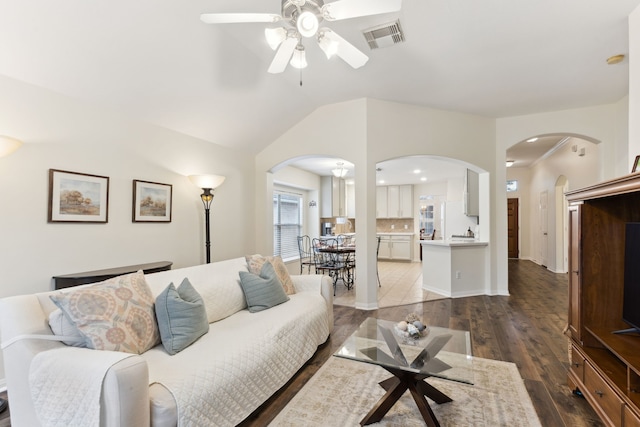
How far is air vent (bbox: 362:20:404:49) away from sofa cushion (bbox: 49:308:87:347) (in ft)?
10.1

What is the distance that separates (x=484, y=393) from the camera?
2168mm

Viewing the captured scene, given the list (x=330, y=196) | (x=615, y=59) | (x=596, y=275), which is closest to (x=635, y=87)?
(x=615, y=59)

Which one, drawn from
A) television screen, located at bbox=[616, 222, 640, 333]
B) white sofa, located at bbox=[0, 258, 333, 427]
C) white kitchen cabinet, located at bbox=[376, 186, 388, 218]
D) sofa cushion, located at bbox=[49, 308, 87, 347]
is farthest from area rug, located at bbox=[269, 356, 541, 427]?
white kitchen cabinet, located at bbox=[376, 186, 388, 218]

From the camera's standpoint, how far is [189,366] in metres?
1.67

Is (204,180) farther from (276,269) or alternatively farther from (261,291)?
(261,291)

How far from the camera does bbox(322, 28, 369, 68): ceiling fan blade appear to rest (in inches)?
80.7

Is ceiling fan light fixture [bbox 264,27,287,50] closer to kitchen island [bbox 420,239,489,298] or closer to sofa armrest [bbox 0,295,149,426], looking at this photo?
sofa armrest [bbox 0,295,149,426]

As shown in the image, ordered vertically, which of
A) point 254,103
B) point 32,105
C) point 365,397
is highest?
point 254,103

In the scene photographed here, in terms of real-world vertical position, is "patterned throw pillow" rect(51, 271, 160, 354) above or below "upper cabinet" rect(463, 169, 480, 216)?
below

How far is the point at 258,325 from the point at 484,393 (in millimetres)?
1717

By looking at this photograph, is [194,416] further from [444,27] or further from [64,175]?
[444,27]

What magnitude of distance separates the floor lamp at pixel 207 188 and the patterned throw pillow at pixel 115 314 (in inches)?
77.6

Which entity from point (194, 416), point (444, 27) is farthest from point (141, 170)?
point (444, 27)

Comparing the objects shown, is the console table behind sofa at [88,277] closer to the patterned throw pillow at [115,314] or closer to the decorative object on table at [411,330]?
the patterned throw pillow at [115,314]
